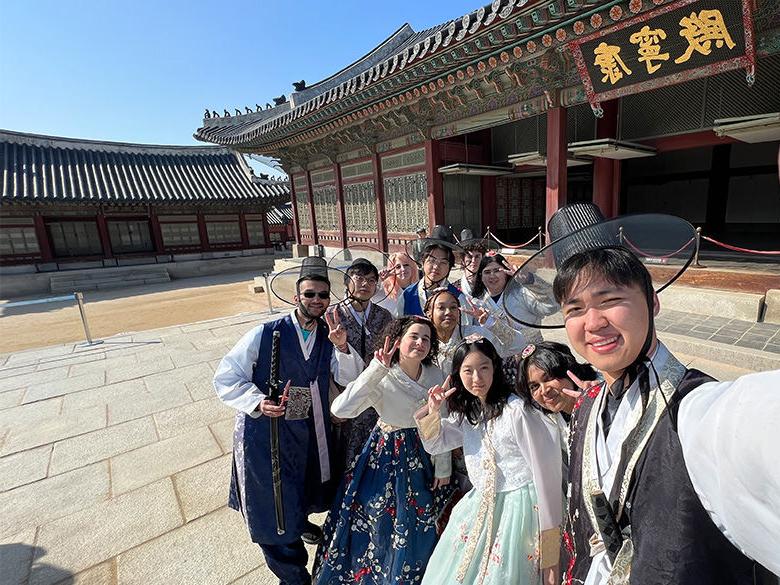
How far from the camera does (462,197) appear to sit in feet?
34.0

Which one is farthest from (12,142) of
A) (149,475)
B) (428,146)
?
(149,475)

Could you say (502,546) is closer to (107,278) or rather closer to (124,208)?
(107,278)

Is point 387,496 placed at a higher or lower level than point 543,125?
lower

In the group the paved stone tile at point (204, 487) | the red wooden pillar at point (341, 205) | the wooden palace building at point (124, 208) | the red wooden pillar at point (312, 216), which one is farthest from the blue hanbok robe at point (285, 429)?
the wooden palace building at point (124, 208)

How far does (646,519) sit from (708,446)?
0.99 ft

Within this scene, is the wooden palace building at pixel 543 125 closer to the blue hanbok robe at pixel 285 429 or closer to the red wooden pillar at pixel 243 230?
the blue hanbok robe at pixel 285 429

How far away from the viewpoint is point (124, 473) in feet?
11.3

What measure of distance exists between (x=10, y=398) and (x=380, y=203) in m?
8.74

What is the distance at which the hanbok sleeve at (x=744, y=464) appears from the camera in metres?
0.55

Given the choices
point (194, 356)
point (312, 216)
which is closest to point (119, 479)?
point (194, 356)

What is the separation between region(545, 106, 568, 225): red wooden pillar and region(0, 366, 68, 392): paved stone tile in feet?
29.9

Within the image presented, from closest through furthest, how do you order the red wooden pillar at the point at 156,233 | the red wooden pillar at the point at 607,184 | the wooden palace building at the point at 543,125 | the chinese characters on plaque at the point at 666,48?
the chinese characters on plaque at the point at 666,48 → the wooden palace building at the point at 543,125 → the red wooden pillar at the point at 607,184 → the red wooden pillar at the point at 156,233

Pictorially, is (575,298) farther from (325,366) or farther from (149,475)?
(149,475)

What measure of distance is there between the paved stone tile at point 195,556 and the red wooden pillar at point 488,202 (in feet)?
32.7
